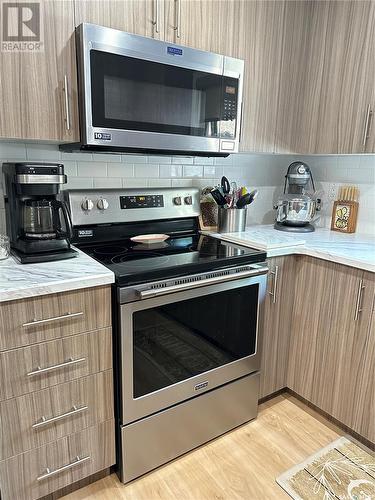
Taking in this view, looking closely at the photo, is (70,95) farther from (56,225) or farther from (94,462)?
(94,462)

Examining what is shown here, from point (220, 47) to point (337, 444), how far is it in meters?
1.99

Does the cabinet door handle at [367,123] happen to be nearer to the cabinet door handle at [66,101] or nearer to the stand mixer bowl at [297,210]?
the stand mixer bowl at [297,210]

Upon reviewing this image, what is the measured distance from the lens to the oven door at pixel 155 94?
1.35 m

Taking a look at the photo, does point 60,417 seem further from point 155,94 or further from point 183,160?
point 183,160

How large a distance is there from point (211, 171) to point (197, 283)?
3.21ft

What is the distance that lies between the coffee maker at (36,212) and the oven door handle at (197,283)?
0.37 m

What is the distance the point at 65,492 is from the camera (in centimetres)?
141

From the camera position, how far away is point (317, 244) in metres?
1.81

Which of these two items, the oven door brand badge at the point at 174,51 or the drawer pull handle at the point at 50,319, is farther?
the oven door brand badge at the point at 174,51

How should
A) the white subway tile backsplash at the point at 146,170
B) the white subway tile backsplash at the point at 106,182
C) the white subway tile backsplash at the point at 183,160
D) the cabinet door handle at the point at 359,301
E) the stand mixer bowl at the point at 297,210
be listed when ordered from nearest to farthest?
the cabinet door handle at the point at 359,301 → the white subway tile backsplash at the point at 106,182 → the white subway tile backsplash at the point at 146,170 → the white subway tile backsplash at the point at 183,160 → the stand mixer bowl at the point at 297,210

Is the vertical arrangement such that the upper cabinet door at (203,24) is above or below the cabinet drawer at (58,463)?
above

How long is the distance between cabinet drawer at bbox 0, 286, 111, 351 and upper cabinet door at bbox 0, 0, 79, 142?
2.01 feet

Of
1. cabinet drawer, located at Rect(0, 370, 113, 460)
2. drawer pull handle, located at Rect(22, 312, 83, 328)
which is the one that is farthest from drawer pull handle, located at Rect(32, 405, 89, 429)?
drawer pull handle, located at Rect(22, 312, 83, 328)

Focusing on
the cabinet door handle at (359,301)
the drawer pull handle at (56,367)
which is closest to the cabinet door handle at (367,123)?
the cabinet door handle at (359,301)
